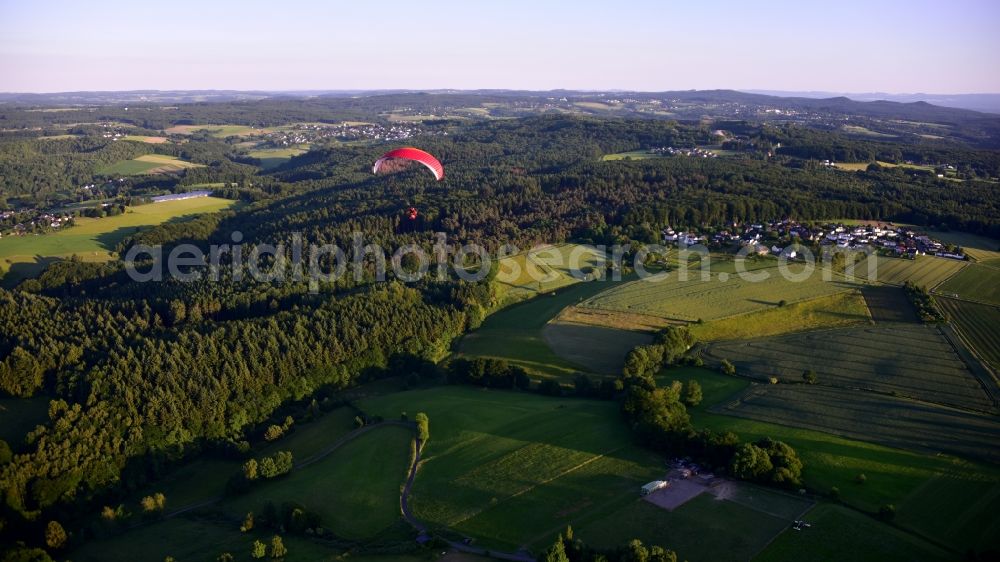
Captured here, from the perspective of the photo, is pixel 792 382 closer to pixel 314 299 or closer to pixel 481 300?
pixel 481 300

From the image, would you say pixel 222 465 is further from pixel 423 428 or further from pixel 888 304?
pixel 888 304

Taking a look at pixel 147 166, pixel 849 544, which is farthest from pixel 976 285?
pixel 147 166

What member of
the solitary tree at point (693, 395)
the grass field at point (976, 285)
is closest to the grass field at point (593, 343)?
the solitary tree at point (693, 395)

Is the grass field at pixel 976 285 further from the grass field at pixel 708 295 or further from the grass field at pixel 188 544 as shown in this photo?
the grass field at pixel 188 544

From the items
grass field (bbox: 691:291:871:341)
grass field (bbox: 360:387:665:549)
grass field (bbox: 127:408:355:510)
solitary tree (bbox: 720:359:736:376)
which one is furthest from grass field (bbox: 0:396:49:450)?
grass field (bbox: 691:291:871:341)

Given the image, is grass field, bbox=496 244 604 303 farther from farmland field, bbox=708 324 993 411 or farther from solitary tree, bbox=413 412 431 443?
solitary tree, bbox=413 412 431 443
